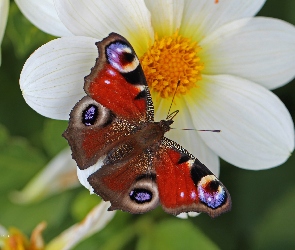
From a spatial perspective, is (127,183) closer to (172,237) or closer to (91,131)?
(91,131)

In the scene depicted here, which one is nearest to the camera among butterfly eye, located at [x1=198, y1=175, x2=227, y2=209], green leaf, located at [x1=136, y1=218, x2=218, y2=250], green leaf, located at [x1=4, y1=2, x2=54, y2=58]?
butterfly eye, located at [x1=198, y1=175, x2=227, y2=209]

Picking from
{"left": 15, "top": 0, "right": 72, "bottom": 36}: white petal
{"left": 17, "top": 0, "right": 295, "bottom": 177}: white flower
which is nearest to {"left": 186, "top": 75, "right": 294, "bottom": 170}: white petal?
{"left": 17, "top": 0, "right": 295, "bottom": 177}: white flower

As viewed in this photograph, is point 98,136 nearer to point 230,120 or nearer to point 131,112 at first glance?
point 131,112

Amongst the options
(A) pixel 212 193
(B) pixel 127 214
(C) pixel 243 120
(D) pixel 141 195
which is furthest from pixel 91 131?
(B) pixel 127 214

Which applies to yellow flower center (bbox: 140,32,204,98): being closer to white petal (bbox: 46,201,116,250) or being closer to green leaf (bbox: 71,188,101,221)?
white petal (bbox: 46,201,116,250)

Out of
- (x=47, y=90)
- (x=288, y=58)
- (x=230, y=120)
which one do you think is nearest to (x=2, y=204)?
(x=47, y=90)

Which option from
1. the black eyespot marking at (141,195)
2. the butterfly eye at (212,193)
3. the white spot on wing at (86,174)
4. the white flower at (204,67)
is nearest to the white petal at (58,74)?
the white flower at (204,67)
